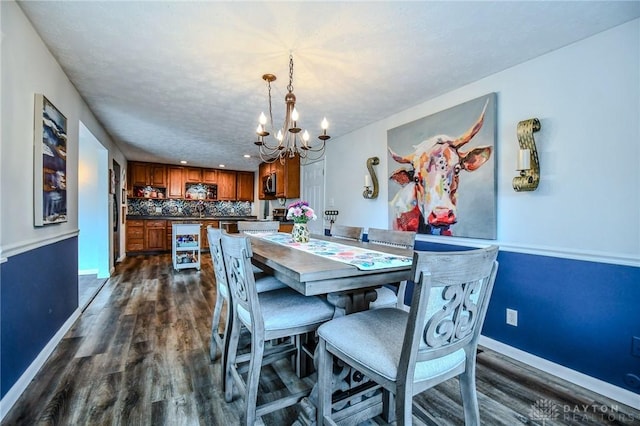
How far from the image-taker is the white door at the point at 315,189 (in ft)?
A: 15.6

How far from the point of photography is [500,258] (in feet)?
A: 7.52

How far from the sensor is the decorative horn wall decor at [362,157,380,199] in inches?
139

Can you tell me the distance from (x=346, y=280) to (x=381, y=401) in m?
0.67

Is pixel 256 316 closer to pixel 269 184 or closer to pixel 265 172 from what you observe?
pixel 269 184

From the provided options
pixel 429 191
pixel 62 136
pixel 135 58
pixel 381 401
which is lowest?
pixel 381 401

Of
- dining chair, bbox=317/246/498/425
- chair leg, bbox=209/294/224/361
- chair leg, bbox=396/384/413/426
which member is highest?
dining chair, bbox=317/246/498/425

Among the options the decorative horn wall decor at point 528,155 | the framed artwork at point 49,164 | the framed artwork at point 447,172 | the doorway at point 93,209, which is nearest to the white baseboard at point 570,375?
the framed artwork at point 447,172

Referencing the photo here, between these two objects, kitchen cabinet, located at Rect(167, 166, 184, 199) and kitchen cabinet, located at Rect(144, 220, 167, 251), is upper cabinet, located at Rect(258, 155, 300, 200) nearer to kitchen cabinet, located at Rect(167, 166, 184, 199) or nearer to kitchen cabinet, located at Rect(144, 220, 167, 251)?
kitchen cabinet, located at Rect(167, 166, 184, 199)

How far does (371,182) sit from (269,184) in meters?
3.16

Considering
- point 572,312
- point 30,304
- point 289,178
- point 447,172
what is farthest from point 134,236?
point 572,312

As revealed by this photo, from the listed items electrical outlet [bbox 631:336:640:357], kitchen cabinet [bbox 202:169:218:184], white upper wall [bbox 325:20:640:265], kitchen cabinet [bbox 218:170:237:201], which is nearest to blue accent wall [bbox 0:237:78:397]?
white upper wall [bbox 325:20:640:265]

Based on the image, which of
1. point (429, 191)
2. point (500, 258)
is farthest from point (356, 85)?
point (500, 258)

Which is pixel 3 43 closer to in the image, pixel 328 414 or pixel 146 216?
pixel 328 414

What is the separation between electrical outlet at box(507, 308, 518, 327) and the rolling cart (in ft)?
14.9
